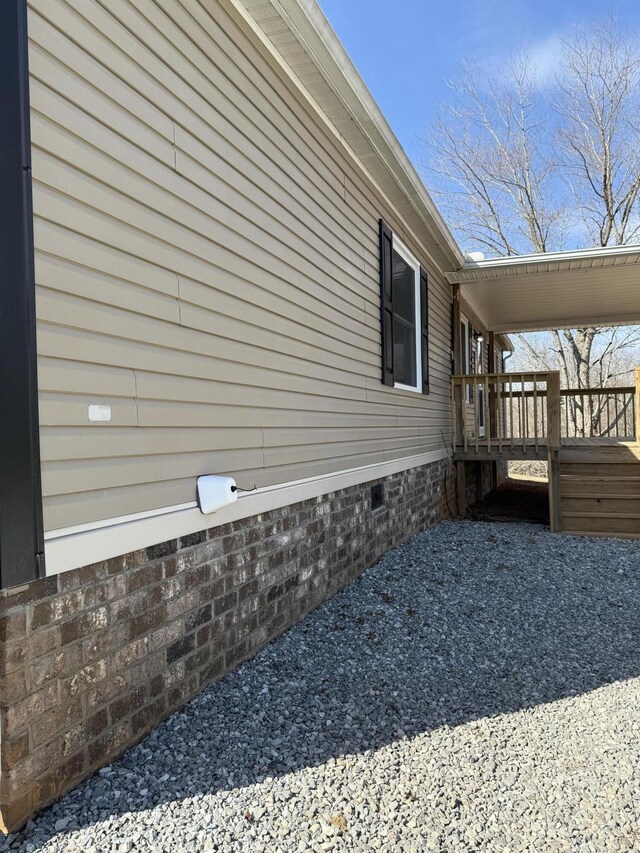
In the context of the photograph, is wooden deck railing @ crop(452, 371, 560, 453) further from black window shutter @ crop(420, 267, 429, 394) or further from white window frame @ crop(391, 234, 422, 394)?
white window frame @ crop(391, 234, 422, 394)

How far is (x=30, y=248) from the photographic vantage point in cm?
184

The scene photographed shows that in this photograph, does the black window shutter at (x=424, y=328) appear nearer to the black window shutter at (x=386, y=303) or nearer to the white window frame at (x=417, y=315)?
the white window frame at (x=417, y=315)

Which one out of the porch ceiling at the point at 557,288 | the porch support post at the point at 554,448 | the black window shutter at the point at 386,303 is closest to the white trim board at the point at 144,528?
the black window shutter at the point at 386,303

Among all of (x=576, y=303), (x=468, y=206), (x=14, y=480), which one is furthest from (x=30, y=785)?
(x=468, y=206)

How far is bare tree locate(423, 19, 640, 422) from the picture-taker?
53.7 feet

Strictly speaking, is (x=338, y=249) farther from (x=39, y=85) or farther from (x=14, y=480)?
(x=14, y=480)

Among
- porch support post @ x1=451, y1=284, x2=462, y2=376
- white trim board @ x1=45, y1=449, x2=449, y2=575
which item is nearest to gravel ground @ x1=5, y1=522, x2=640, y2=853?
white trim board @ x1=45, y1=449, x2=449, y2=575

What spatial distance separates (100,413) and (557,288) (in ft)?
26.5

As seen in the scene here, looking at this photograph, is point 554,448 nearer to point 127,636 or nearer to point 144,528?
point 144,528

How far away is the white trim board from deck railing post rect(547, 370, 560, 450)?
3921mm

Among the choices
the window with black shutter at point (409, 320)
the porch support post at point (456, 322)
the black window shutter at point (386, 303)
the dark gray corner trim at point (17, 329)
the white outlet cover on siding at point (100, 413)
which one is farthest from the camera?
the porch support post at point (456, 322)

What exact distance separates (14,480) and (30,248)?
0.73 metres

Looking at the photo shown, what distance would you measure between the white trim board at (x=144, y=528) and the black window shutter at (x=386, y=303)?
1927 mm

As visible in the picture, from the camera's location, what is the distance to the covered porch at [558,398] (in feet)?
21.6
